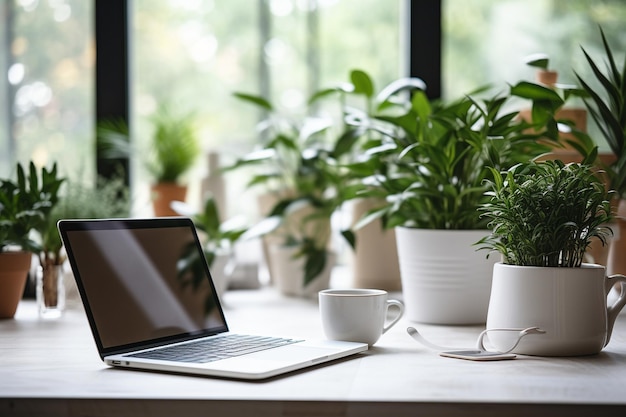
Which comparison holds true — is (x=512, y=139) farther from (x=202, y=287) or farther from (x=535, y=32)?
(x=535, y=32)

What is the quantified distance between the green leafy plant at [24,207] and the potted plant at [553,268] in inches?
32.5

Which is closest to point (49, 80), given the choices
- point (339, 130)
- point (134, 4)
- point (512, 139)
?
point (134, 4)

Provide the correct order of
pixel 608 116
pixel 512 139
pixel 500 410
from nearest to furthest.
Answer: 1. pixel 500 410
2. pixel 512 139
3. pixel 608 116

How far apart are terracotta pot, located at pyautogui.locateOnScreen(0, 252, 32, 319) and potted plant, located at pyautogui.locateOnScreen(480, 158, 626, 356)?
2.72 ft

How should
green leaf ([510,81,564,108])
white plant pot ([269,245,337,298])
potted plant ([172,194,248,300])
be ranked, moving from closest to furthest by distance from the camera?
green leaf ([510,81,564,108]) → potted plant ([172,194,248,300]) → white plant pot ([269,245,337,298])

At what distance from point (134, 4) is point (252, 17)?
32cm

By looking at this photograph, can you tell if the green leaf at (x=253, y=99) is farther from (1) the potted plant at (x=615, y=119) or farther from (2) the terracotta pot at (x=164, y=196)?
(1) the potted plant at (x=615, y=119)

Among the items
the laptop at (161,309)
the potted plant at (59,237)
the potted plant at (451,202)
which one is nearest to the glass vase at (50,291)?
the potted plant at (59,237)

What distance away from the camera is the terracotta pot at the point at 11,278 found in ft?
4.77

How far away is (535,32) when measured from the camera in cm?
217

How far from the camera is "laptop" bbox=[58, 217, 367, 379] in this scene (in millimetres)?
998

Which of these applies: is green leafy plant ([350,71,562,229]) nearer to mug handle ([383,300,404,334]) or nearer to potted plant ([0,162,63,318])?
mug handle ([383,300,404,334])

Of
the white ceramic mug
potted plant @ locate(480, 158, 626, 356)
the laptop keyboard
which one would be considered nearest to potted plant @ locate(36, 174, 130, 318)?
the laptop keyboard

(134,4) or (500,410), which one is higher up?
(134,4)
